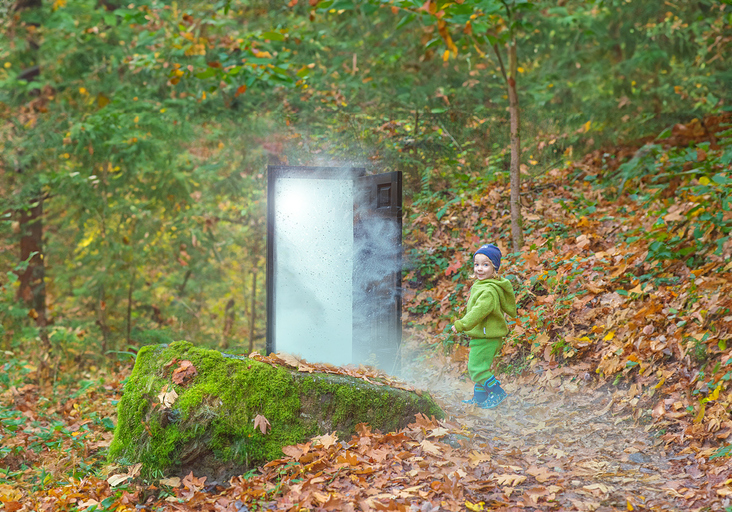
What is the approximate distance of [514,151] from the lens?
744cm

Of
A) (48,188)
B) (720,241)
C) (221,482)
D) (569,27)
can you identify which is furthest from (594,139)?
(48,188)

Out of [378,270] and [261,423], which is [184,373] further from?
[378,270]

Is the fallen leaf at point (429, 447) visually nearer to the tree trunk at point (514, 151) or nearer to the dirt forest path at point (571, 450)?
the dirt forest path at point (571, 450)

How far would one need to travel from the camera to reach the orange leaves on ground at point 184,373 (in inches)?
161

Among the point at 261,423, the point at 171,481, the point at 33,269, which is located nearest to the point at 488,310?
the point at 261,423

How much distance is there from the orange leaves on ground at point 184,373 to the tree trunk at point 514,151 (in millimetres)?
5093

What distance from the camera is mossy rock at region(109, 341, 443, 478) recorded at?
3926mm

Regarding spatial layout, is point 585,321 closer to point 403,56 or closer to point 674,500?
point 674,500

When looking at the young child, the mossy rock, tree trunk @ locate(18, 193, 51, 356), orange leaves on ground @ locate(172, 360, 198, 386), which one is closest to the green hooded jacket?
the young child

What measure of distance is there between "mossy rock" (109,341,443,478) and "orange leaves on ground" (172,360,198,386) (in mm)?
24

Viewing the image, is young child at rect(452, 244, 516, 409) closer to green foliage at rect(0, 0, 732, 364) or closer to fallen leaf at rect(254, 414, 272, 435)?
fallen leaf at rect(254, 414, 272, 435)

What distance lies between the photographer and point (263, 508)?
3389 mm

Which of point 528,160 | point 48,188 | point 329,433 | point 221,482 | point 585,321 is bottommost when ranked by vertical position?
point 221,482

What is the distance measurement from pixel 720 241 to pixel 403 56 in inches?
282
